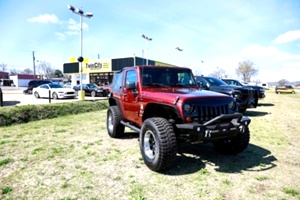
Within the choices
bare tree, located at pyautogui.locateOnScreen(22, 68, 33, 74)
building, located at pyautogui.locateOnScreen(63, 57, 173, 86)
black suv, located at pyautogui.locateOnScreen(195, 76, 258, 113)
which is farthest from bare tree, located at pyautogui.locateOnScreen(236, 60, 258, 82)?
bare tree, located at pyautogui.locateOnScreen(22, 68, 33, 74)

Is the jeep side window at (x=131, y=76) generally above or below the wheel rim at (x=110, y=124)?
above

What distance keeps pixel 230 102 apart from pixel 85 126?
596 cm

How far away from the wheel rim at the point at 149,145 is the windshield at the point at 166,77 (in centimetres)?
127

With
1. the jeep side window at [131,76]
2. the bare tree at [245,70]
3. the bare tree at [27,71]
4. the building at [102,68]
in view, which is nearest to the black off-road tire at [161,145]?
the jeep side window at [131,76]

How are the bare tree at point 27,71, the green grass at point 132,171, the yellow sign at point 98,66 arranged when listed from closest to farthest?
the green grass at point 132,171, the yellow sign at point 98,66, the bare tree at point 27,71

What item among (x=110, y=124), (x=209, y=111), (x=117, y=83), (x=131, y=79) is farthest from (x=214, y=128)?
(x=110, y=124)

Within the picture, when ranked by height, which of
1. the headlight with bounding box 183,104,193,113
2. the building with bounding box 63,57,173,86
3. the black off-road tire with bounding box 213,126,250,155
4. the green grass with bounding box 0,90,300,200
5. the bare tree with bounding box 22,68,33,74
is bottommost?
the green grass with bounding box 0,90,300,200

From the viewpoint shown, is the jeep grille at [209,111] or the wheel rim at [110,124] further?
the wheel rim at [110,124]

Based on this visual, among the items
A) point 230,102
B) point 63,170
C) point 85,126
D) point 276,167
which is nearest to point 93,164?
point 63,170

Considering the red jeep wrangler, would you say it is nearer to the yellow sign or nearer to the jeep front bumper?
the jeep front bumper

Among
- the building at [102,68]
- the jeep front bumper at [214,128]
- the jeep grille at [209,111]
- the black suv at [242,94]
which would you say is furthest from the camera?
the building at [102,68]

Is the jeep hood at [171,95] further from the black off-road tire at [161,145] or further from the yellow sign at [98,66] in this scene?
the yellow sign at [98,66]

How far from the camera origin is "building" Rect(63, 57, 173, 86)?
40.3m

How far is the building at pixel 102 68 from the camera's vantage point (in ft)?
132
